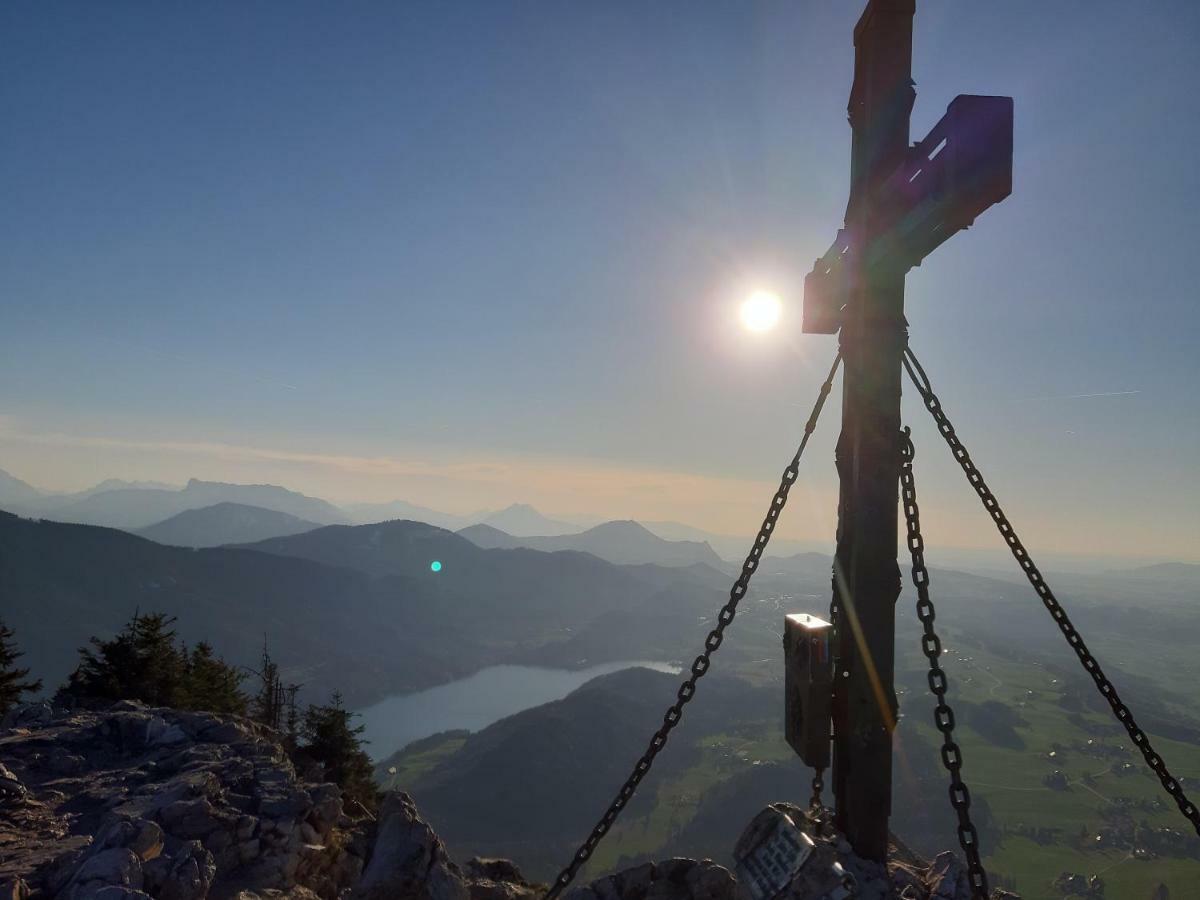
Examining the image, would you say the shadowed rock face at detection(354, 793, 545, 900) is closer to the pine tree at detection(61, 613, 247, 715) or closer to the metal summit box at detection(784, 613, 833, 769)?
the metal summit box at detection(784, 613, 833, 769)

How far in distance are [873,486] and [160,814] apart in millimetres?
13774

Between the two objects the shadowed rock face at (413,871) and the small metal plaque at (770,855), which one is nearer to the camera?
the small metal plaque at (770,855)

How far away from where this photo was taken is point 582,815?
149250 mm

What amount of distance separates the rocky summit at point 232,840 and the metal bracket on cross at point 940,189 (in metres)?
5.25

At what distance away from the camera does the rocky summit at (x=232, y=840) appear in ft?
18.7

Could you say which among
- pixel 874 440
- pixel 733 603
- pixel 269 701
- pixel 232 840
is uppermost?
pixel 874 440

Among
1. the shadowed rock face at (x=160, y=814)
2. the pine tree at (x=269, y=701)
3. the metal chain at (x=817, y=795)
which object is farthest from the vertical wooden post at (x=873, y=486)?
the pine tree at (x=269, y=701)

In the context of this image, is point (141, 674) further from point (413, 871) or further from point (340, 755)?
point (413, 871)

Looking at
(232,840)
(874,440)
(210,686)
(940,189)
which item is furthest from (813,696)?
(210,686)

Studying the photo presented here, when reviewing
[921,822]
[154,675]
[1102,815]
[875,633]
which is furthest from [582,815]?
[875,633]

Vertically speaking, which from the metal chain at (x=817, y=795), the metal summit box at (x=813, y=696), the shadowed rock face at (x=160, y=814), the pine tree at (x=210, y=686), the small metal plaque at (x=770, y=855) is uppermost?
the metal summit box at (x=813, y=696)

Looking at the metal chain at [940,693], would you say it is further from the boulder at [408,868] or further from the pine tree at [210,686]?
the pine tree at [210,686]

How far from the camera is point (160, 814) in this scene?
11109 mm

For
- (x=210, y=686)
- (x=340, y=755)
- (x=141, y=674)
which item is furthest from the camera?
(x=210, y=686)
